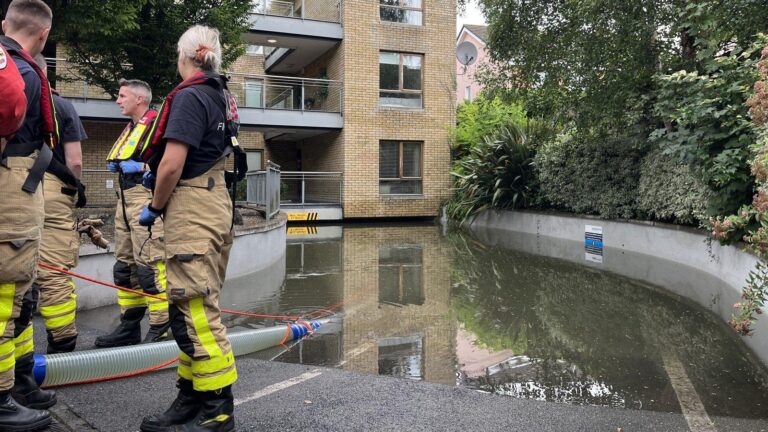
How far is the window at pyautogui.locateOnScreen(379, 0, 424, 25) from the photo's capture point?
19672mm

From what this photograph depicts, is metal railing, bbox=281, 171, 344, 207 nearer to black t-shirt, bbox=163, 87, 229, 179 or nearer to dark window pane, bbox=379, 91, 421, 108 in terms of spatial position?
dark window pane, bbox=379, 91, 421, 108

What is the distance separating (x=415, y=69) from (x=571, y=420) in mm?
17735

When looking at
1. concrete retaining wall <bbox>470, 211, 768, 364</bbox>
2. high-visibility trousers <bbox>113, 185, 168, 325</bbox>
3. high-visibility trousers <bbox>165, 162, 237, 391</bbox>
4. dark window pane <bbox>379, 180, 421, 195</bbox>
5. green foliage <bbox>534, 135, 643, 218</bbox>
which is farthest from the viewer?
dark window pane <bbox>379, 180, 421, 195</bbox>

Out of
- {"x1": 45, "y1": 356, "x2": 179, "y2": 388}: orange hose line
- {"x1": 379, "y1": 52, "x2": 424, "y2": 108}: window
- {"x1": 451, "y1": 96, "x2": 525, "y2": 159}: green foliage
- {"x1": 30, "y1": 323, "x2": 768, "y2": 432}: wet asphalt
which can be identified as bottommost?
{"x1": 30, "y1": 323, "x2": 768, "y2": 432}: wet asphalt

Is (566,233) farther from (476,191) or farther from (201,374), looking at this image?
(201,374)

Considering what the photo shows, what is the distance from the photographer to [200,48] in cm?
307

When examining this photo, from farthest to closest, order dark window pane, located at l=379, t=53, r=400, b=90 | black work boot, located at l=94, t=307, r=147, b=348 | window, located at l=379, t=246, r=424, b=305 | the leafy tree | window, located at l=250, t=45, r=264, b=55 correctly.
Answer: window, located at l=250, t=45, r=264, b=55, dark window pane, located at l=379, t=53, r=400, b=90, the leafy tree, window, located at l=379, t=246, r=424, b=305, black work boot, located at l=94, t=307, r=147, b=348

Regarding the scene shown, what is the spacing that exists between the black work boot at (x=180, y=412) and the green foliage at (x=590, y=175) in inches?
393

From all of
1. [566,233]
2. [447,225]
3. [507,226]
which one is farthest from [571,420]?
[447,225]

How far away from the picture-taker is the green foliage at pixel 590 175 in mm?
11555

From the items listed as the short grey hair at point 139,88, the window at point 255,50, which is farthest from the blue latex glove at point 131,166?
the window at point 255,50

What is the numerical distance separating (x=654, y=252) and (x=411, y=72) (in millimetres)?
11607

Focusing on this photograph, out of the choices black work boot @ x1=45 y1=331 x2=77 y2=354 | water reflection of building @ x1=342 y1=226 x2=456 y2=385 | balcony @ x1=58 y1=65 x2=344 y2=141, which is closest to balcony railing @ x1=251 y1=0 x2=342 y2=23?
balcony @ x1=58 y1=65 x2=344 y2=141

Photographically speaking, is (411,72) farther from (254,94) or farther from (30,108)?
(30,108)
